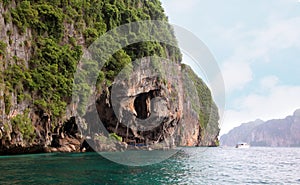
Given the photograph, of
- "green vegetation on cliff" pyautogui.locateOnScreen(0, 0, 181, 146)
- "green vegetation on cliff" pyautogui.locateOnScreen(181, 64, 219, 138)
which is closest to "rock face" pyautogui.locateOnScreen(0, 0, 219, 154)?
"green vegetation on cliff" pyautogui.locateOnScreen(0, 0, 181, 146)

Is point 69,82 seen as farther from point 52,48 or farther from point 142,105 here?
point 142,105

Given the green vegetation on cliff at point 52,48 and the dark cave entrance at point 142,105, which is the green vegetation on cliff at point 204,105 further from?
the green vegetation on cliff at point 52,48

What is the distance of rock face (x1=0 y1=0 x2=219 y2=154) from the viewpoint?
2809 cm

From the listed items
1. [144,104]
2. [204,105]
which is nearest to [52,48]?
[144,104]

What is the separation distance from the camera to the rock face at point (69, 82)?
1106 inches

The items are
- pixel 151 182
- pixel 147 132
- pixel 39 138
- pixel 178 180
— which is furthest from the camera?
pixel 147 132

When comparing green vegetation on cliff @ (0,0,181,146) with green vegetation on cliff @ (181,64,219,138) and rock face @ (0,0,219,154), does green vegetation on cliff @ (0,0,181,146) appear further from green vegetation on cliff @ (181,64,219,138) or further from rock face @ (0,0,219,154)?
green vegetation on cliff @ (181,64,219,138)

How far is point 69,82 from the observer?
112ft

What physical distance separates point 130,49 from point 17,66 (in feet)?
64.4

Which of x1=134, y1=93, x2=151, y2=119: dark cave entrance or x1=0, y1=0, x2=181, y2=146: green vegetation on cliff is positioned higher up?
x1=0, y1=0, x2=181, y2=146: green vegetation on cliff

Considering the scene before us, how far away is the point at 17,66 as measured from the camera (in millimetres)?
28312

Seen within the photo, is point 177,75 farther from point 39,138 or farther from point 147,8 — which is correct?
point 39,138

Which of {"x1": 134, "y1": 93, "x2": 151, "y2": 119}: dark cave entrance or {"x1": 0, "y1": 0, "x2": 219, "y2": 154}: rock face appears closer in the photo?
{"x1": 0, "y1": 0, "x2": 219, "y2": 154}: rock face

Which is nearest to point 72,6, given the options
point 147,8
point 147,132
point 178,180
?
point 147,8
